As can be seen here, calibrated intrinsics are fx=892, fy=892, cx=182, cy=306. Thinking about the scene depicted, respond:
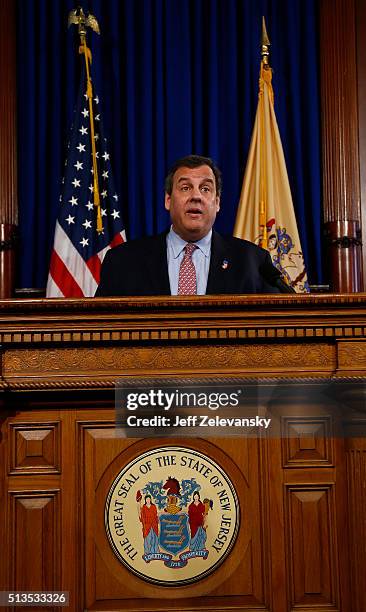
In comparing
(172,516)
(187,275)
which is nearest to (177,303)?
(172,516)

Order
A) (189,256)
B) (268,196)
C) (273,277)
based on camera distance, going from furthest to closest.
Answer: (268,196) < (189,256) < (273,277)

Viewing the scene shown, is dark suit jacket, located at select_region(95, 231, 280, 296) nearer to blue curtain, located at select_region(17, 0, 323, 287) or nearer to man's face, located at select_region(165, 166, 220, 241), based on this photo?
man's face, located at select_region(165, 166, 220, 241)

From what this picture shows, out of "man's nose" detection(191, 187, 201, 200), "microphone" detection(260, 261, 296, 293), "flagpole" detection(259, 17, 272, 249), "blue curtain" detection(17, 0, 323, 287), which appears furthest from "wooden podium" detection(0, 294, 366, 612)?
"blue curtain" detection(17, 0, 323, 287)

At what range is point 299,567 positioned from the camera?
1.99 metres

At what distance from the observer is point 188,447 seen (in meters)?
2.04

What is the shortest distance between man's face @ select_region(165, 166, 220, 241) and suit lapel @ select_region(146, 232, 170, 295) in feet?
0.33

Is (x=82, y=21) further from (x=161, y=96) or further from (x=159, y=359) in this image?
(x=159, y=359)

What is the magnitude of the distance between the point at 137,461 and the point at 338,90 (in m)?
3.26

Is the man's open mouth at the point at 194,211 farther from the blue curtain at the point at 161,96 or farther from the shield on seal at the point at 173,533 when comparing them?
the shield on seal at the point at 173,533

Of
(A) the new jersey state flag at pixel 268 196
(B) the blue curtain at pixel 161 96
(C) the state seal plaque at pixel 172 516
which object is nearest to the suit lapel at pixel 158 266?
(C) the state seal plaque at pixel 172 516

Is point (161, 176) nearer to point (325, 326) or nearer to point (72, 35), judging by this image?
point (72, 35)

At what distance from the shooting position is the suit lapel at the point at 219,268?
3078mm

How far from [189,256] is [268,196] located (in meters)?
1.38

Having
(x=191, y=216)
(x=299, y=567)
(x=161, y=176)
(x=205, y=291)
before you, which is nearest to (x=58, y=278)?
(x=161, y=176)
